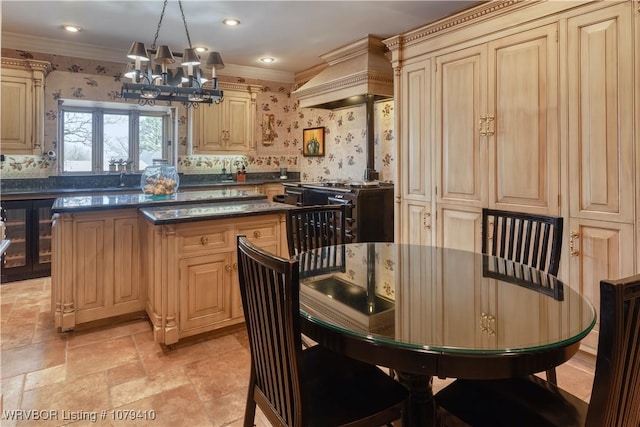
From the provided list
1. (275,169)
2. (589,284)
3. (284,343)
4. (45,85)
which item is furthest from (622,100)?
(45,85)

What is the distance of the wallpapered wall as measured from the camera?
4586 millimetres

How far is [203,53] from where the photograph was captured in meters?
4.91

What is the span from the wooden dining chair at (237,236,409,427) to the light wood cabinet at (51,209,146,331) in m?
1.94

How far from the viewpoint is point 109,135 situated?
515 cm

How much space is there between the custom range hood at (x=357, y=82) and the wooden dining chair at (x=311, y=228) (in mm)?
1980

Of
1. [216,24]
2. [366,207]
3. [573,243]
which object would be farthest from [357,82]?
[573,243]

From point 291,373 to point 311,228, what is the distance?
1.35m

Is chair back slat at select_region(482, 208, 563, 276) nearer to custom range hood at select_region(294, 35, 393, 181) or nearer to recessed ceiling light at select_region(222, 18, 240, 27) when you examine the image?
custom range hood at select_region(294, 35, 393, 181)

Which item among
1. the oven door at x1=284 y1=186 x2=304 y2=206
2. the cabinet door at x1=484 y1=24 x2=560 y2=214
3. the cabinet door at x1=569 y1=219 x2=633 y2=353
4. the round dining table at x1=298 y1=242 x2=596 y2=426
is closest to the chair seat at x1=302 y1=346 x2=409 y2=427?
the round dining table at x1=298 y1=242 x2=596 y2=426

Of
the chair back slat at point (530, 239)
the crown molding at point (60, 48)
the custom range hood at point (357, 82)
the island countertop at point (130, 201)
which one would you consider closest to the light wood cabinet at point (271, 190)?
the custom range hood at point (357, 82)

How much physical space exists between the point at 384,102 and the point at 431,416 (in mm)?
3856

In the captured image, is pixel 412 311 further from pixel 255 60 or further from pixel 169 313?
pixel 255 60

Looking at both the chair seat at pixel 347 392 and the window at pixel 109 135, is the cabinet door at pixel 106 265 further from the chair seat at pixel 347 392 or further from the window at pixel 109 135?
the window at pixel 109 135

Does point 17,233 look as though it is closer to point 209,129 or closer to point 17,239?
point 17,239
